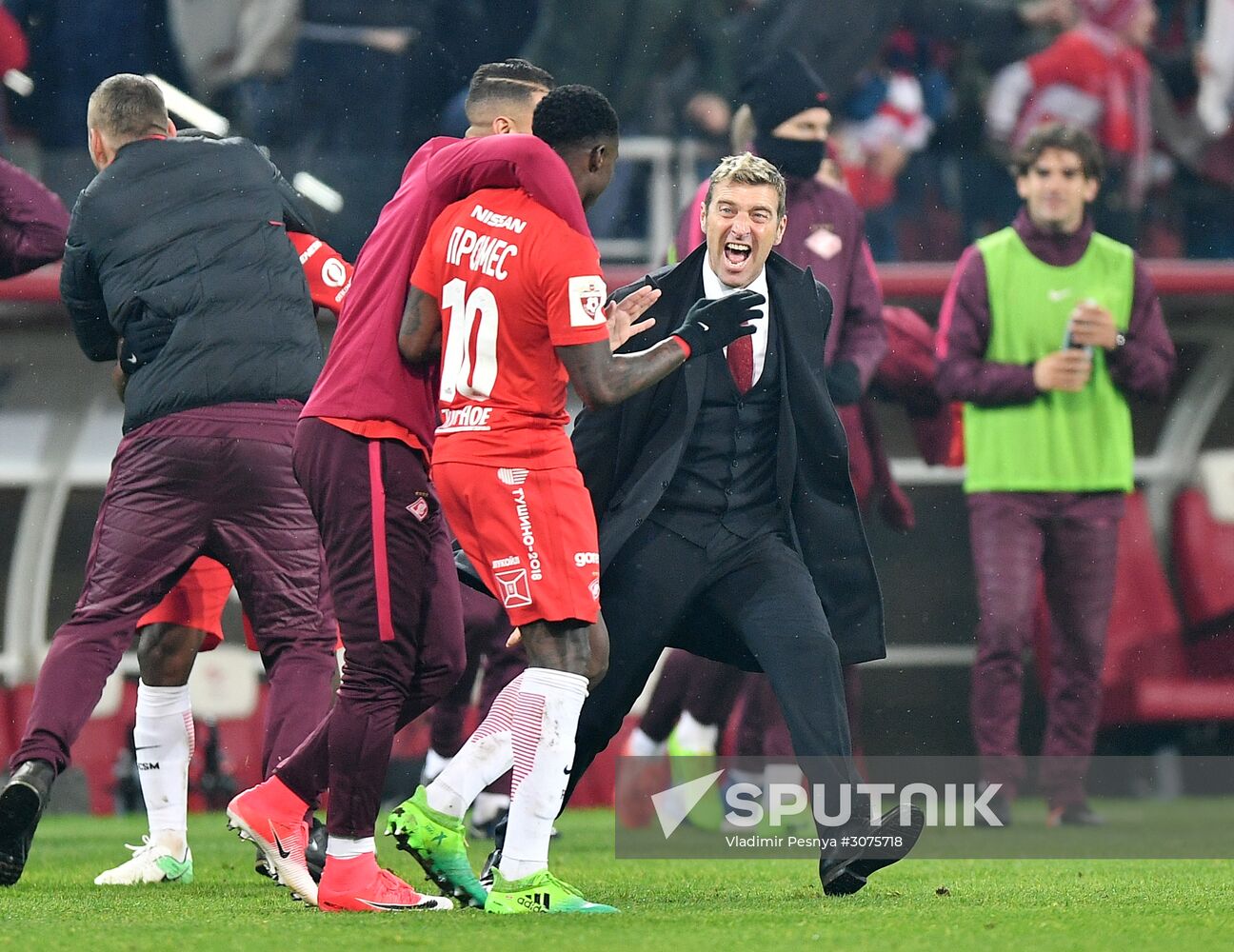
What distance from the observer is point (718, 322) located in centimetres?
476

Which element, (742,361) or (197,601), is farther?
(197,601)

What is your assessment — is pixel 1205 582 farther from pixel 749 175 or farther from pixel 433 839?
pixel 433 839

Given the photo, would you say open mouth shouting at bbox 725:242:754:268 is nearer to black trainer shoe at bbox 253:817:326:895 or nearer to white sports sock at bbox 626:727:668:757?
black trainer shoe at bbox 253:817:326:895

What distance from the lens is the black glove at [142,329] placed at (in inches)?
220

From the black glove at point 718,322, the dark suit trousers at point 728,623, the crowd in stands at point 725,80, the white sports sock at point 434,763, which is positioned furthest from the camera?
the crowd in stands at point 725,80

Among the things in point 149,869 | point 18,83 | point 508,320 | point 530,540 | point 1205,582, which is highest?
point 18,83

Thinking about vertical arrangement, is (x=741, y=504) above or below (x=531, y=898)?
above

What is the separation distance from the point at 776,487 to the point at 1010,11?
6.66 m

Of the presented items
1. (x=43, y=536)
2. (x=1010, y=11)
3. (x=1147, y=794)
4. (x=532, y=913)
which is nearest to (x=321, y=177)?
(x=43, y=536)

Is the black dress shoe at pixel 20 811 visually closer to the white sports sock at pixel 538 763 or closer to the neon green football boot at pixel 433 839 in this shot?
the neon green football boot at pixel 433 839

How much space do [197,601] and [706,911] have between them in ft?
5.74

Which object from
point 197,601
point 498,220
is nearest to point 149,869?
point 197,601

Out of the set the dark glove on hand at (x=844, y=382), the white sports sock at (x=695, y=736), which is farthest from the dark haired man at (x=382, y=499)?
the white sports sock at (x=695, y=736)

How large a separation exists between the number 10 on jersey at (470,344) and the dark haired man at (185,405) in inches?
46.1
